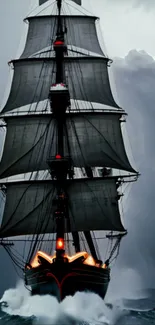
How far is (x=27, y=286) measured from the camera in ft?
244

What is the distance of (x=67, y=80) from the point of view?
8581 cm

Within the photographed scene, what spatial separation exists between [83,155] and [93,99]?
21.4 feet

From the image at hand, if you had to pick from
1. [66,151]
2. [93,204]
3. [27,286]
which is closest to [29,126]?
[66,151]

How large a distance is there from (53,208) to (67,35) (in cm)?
1935

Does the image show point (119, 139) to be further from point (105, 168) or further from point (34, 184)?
point (34, 184)

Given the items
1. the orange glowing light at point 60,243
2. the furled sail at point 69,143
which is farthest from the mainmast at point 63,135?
the orange glowing light at point 60,243

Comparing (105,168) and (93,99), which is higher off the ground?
(93,99)

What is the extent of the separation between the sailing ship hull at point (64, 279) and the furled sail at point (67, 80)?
2018 centimetres

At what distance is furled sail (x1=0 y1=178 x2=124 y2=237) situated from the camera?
258 ft

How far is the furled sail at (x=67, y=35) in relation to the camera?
87.9 m

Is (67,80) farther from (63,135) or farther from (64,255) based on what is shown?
(64,255)

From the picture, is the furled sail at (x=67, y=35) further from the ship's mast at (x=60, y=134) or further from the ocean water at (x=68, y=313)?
the ocean water at (x=68, y=313)

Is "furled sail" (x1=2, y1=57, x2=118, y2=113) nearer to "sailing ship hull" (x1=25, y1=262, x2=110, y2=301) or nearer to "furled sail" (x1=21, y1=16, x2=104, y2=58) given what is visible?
"furled sail" (x1=21, y1=16, x2=104, y2=58)

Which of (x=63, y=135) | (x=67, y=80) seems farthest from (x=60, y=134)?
(x=67, y=80)
